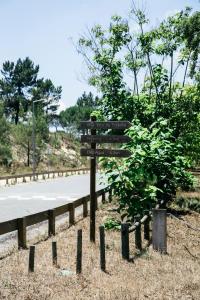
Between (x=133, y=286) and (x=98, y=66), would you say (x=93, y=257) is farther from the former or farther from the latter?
(x=98, y=66)

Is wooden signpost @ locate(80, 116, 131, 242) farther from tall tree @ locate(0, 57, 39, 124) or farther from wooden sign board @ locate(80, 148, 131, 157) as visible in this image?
tall tree @ locate(0, 57, 39, 124)

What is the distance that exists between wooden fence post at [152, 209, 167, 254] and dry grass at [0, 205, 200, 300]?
274mm

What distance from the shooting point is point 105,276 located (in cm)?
839

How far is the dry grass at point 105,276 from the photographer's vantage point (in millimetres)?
7417

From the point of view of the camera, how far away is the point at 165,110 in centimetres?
2084

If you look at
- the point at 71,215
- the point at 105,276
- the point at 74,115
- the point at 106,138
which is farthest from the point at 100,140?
the point at 74,115

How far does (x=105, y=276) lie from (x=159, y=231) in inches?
113

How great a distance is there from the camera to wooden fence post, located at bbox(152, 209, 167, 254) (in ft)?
35.6

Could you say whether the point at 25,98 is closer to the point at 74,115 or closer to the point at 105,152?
the point at 74,115

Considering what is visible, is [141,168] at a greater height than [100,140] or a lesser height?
lesser

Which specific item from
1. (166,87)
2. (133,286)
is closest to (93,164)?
(133,286)

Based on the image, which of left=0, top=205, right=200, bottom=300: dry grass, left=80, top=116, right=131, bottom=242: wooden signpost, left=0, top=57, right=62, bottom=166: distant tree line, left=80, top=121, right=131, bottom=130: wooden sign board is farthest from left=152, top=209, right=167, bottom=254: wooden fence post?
left=0, top=57, right=62, bottom=166: distant tree line

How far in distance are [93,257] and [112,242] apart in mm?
1670

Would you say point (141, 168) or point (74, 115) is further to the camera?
point (74, 115)
